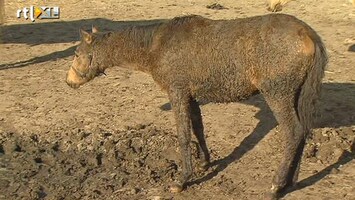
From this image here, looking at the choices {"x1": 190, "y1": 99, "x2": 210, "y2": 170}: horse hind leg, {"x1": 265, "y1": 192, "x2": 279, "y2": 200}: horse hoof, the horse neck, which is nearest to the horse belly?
{"x1": 190, "y1": 99, "x2": 210, "y2": 170}: horse hind leg

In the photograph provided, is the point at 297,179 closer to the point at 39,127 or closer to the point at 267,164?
the point at 267,164

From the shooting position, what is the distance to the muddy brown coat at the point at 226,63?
19.0 ft

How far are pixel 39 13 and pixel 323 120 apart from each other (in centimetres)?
975

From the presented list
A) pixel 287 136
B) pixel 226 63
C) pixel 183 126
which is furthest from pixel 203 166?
pixel 226 63

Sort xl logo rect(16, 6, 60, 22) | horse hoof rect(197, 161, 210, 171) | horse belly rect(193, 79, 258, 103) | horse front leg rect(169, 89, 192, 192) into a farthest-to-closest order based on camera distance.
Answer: xl logo rect(16, 6, 60, 22)
horse hoof rect(197, 161, 210, 171)
horse front leg rect(169, 89, 192, 192)
horse belly rect(193, 79, 258, 103)

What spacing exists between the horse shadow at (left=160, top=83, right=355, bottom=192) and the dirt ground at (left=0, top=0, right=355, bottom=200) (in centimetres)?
1

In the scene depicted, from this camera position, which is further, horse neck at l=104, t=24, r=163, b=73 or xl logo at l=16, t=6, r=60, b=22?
xl logo at l=16, t=6, r=60, b=22

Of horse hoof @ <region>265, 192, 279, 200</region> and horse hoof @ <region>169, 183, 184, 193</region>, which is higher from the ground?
horse hoof @ <region>265, 192, 279, 200</region>

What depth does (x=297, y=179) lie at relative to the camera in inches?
260

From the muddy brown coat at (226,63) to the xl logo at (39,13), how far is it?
8.87 m

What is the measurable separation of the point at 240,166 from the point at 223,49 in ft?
5.46

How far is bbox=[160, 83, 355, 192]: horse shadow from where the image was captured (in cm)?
691

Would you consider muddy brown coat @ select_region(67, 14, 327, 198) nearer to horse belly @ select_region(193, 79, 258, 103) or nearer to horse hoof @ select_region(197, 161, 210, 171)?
horse belly @ select_region(193, 79, 258, 103)

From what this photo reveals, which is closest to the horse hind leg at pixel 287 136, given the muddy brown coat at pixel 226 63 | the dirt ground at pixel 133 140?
the muddy brown coat at pixel 226 63
